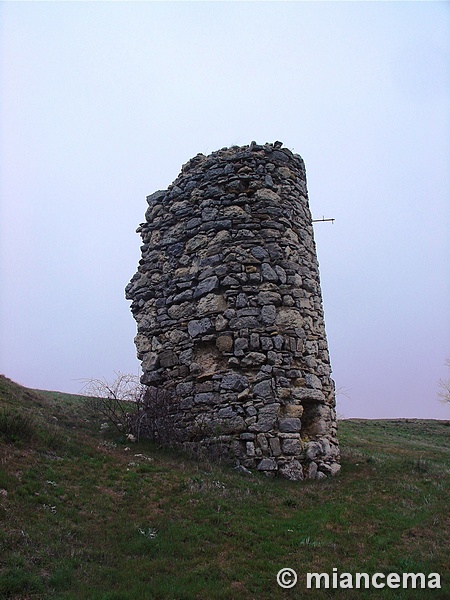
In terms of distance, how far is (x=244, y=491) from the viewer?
7305mm

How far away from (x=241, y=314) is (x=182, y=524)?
4435 millimetres

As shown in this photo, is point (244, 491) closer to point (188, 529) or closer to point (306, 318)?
point (188, 529)

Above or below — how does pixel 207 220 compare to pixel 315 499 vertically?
above

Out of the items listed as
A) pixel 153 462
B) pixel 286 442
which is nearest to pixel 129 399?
pixel 153 462

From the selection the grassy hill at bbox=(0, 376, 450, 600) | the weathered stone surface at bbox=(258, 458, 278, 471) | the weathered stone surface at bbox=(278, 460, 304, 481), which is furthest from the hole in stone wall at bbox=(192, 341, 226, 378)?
the weathered stone surface at bbox=(278, 460, 304, 481)

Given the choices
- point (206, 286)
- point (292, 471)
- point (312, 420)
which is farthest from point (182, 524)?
point (206, 286)

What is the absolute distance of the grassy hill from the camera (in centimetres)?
460

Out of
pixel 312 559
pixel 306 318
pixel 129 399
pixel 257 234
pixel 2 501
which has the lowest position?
pixel 312 559

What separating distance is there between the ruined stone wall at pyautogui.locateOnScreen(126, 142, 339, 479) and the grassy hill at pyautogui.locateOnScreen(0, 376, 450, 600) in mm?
810

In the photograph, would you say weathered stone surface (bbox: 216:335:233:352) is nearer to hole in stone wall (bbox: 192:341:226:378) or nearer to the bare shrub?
hole in stone wall (bbox: 192:341:226:378)

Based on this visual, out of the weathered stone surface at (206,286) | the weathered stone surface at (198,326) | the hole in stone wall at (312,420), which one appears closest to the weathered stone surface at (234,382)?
the weathered stone surface at (198,326)

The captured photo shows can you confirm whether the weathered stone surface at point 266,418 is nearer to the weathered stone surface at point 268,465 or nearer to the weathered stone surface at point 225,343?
the weathered stone surface at point 268,465

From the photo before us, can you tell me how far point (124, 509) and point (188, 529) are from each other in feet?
3.21

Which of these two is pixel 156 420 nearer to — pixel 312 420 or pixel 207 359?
pixel 207 359
